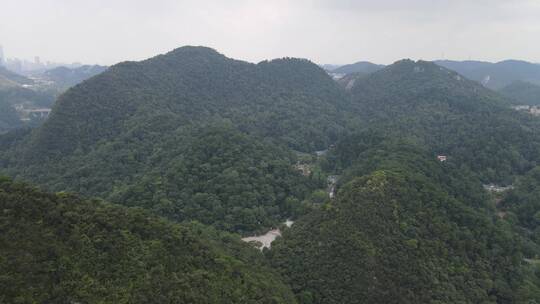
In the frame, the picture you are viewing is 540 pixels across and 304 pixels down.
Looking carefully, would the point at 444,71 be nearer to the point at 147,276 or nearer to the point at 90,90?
the point at 90,90

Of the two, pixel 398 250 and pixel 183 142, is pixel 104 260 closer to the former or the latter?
pixel 398 250

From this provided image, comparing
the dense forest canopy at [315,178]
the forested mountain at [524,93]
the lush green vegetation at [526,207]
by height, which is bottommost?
the lush green vegetation at [526,207]

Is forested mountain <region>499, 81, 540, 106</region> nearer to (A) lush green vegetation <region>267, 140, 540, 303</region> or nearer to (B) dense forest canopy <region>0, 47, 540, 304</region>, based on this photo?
(B) dense forest canopy <region>0, 47, 540, 304</region>

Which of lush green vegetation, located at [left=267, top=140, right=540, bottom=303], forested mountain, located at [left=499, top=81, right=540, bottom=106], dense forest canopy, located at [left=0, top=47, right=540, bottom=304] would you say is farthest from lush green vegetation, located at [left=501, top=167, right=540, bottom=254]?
forested mountain, located at [left=499, top=81, right=540, bottom=106]

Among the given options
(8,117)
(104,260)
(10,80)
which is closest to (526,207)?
(104,260)

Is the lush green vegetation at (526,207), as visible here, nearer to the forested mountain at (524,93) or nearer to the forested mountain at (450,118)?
the forested mountain at (450,118)

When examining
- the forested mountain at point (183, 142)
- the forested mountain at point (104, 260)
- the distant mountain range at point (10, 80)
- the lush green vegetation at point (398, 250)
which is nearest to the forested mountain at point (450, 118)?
the forested mountain at point (183, 142)

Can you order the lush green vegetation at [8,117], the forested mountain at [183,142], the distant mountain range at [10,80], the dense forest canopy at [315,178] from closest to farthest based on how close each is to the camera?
the dense forest canopy at [315,178] → the forested mountain at [183,142] → the lush green vegetation at [8,117] → the distant mountain range at [10,80]
